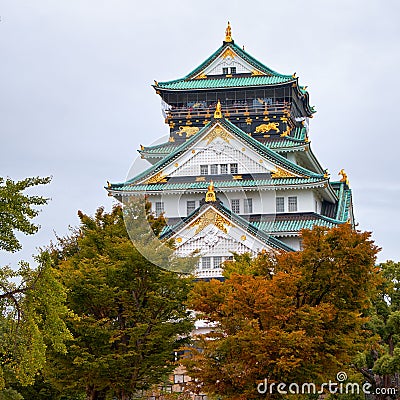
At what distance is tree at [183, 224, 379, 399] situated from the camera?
24.2 m

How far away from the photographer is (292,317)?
24.7 metres

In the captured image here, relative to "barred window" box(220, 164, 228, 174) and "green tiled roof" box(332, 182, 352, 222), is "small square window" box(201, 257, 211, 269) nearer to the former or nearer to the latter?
"barred window" box(220, 164, 228, 174)

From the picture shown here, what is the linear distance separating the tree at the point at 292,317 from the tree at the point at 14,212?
6.43 meters

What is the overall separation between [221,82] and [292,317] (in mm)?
30608

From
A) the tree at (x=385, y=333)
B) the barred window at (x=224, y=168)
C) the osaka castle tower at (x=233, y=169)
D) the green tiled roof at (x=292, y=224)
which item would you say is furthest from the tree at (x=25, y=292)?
the barred window at (x=224, y=168)

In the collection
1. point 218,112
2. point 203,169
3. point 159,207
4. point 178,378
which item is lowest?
point 178,378

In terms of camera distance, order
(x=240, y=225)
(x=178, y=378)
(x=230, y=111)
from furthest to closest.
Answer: (x=230, y=111) → (x=240, y=225) → (x=178, y=378)

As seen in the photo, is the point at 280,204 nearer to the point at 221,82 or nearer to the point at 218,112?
the point at 218,112

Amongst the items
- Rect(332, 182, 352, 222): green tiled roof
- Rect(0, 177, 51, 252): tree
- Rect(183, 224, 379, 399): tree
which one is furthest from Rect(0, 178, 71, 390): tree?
Rect(332, 182, 352, 222): green tiled roof

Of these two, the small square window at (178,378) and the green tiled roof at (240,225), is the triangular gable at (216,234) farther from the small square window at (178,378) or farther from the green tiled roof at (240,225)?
the small square window at (178,378)

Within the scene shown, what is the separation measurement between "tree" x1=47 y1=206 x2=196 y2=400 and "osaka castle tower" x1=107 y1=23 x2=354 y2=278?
906cm

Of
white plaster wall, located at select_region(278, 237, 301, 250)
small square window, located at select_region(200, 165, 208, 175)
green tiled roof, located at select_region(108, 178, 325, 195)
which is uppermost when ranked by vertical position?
small square window, located at select_region(200, 165, 208, 175)

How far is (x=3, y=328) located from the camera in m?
23.6

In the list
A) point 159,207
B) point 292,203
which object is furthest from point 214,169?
point 292,203
